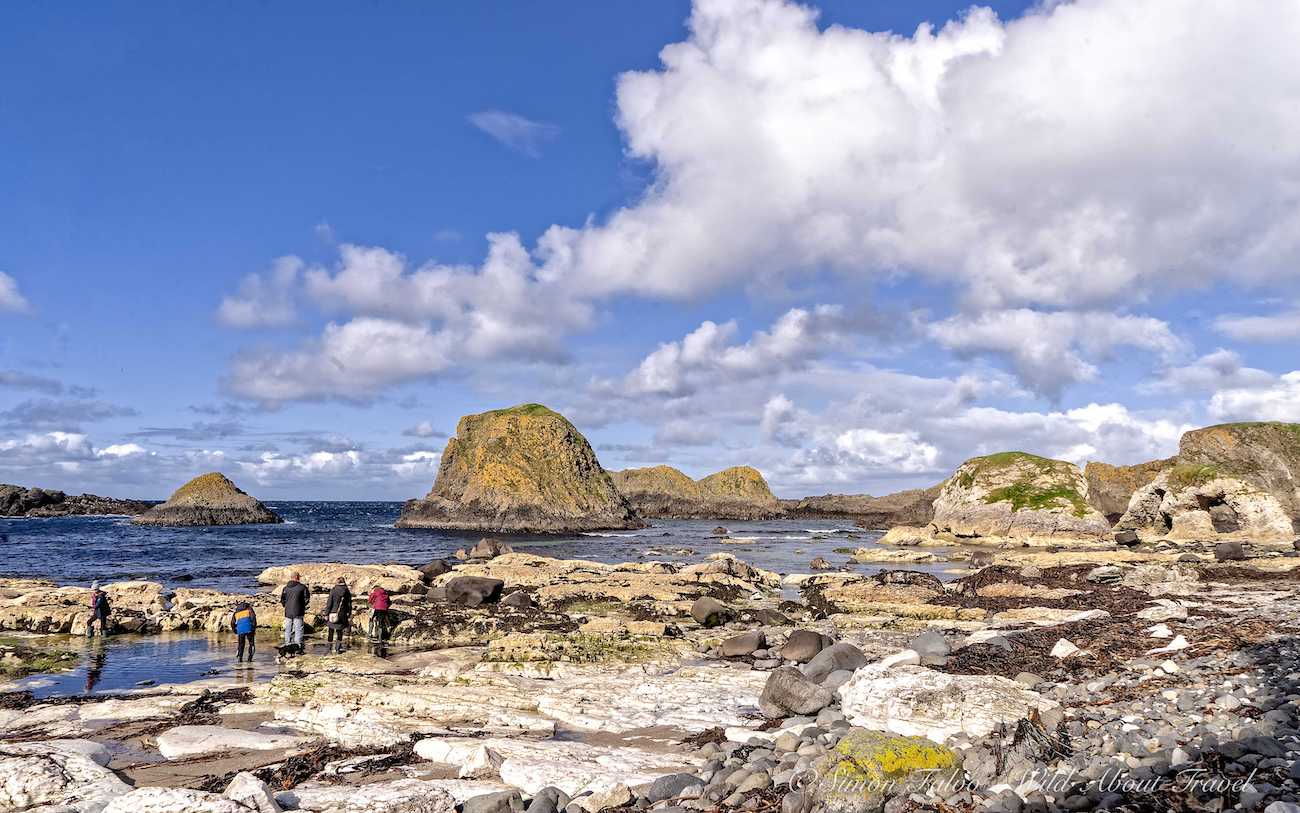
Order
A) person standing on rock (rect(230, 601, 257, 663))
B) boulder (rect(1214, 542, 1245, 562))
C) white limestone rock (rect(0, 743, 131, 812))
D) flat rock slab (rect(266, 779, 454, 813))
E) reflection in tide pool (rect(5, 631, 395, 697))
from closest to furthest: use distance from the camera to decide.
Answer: flat rock slab (rect(266, 779, 454, 813)), white limestone rock (rect(0, 743, 131, 812)), reflection in tide pool (rect(5, 631, 395, 697)), person standing on rock (rect(230, 601, 257, 663)), boulder (rect(1214, 542, 1245, 562))

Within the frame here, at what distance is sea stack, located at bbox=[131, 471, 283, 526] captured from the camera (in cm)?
10438

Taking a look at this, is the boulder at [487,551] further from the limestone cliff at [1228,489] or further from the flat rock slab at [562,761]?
the limestone cliff at [1228,489]

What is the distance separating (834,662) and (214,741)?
38.3 ft

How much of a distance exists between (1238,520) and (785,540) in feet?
126

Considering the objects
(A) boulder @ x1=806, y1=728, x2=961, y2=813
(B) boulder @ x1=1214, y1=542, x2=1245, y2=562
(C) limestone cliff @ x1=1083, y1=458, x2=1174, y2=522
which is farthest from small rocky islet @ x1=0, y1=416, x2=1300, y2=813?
(C) limestone cliff @ x1=1083, y1=458, x2=1174, y2=522

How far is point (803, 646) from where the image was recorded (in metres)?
19.3

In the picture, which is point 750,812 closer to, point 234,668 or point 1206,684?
point 1206,684

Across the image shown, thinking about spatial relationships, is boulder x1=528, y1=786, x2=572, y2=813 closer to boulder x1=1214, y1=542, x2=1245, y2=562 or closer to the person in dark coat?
the person in dark coat

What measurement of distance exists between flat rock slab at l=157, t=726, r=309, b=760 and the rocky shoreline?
5 cm

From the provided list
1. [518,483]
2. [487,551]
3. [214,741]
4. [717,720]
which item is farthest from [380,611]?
[518,483]

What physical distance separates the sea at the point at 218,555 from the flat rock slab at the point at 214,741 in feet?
21.9

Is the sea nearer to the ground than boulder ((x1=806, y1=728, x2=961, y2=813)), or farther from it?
nearer to the ground

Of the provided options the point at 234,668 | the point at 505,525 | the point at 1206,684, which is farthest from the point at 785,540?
the point at 1206,684

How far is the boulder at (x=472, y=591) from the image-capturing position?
99.9ft
